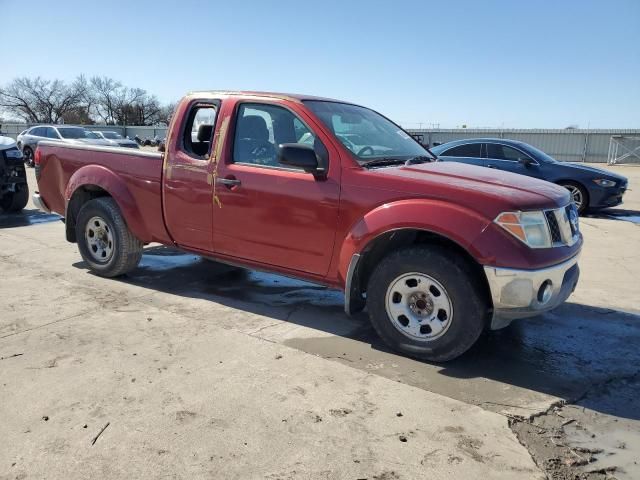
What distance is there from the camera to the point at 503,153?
1127 centimetres

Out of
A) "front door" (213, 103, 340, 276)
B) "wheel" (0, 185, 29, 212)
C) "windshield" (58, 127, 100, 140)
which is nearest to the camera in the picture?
"front door" (213, 103, 340, 276)

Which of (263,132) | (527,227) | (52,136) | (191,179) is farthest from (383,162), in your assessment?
(52,136)

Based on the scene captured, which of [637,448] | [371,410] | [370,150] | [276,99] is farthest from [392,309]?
[276,99]

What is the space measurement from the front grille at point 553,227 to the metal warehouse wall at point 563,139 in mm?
32055

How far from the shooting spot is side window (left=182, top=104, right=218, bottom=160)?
16.1 ft

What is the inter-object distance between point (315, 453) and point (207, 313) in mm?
2338

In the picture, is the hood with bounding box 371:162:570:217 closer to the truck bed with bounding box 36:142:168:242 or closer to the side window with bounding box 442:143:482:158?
the truck bed with bounding box 36:142:168:242

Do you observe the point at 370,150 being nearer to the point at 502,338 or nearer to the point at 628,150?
the point at 502,338

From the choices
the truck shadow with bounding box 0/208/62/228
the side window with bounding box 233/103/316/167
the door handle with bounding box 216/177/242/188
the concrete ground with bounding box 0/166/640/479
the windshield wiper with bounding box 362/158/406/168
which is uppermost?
the side window with bounding box 233/103/316/167

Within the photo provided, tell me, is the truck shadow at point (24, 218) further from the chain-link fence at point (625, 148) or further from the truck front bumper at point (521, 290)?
the chain-link fence at point (625, 148)

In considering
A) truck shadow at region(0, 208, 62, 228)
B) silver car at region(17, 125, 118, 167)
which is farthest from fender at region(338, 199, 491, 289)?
silver car at region(17, 125, 118, 167)

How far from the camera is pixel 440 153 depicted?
11727 mm

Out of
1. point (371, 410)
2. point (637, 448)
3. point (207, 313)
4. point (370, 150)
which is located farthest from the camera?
point (207, 313)

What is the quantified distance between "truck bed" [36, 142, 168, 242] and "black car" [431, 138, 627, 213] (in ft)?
24.3
